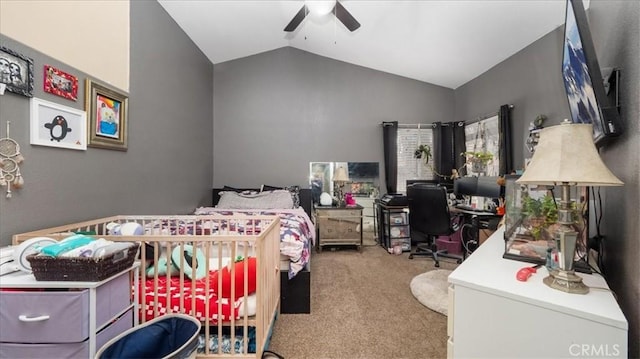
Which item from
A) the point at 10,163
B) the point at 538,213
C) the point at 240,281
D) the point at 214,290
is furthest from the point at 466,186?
the point at 10,163

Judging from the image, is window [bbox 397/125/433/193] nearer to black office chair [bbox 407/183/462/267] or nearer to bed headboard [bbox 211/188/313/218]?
black office chair [bbox 407/183/462/267]

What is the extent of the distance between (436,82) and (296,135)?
7.86 feet

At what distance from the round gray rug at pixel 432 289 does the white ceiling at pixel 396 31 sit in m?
2.55

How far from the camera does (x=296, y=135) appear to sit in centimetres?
422

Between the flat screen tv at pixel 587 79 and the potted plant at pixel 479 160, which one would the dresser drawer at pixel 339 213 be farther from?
the flat screen tv at pixel 587 79

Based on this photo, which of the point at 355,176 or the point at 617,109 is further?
the point at 355,176

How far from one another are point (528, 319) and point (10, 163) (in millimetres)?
2326

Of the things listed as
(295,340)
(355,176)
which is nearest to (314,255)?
(355,176)

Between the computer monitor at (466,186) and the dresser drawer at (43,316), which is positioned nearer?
the dresser drawer at (43,316)

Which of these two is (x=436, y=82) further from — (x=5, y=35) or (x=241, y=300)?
(x=5, y=35)

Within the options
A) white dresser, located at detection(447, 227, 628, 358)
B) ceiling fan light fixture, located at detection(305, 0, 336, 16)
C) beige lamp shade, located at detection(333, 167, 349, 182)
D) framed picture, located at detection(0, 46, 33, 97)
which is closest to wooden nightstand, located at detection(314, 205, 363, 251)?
beige lamp shade, located at detection(333, 167, 349, 182)

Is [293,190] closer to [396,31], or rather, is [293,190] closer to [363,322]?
[363,322]

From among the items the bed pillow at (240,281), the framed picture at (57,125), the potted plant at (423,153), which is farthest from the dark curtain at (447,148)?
the framed picture at (57,125)

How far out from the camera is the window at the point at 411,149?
434 cm
